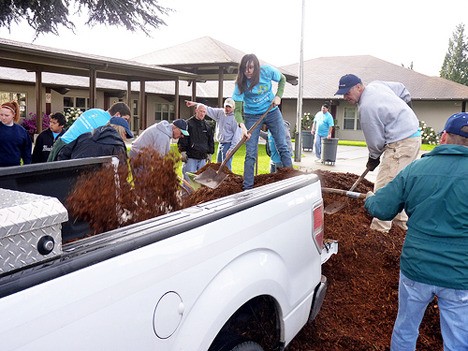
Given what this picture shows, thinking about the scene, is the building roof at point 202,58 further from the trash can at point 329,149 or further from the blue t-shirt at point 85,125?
the blue t-shirt at point 85,125

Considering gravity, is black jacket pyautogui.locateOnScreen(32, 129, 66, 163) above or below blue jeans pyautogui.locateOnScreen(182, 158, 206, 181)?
above

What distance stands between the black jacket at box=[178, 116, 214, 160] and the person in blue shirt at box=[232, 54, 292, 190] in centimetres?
273

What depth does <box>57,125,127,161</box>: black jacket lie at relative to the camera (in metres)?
4.20

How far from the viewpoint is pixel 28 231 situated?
48.3 inches

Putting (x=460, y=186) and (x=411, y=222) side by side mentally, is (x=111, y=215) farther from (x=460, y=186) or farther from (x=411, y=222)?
(x=460, y=186)

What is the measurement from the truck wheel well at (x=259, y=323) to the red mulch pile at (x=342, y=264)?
1.00 meters

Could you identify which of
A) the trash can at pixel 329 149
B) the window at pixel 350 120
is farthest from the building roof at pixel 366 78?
the trash can at pixel 329 149

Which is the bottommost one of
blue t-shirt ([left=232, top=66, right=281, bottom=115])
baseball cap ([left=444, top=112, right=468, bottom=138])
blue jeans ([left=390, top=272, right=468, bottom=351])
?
blue jeans ([left=390, top=272, right=468, bottom=351])

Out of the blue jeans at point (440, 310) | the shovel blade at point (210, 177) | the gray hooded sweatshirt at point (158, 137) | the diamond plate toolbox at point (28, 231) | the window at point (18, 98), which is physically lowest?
the blue jeans at point (440, 310)

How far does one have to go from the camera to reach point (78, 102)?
26.1 metres

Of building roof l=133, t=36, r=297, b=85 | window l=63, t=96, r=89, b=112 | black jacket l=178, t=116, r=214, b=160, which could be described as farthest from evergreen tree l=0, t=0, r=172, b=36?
window l=63, t=96, r=89, b=112

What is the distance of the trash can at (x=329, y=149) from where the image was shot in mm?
14609

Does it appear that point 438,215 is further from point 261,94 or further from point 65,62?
point 65,62

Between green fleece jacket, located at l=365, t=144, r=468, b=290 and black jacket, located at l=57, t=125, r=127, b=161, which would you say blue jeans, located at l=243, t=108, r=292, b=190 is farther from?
green fleece jacket, located at l=365, t=144, r=468, b=290
